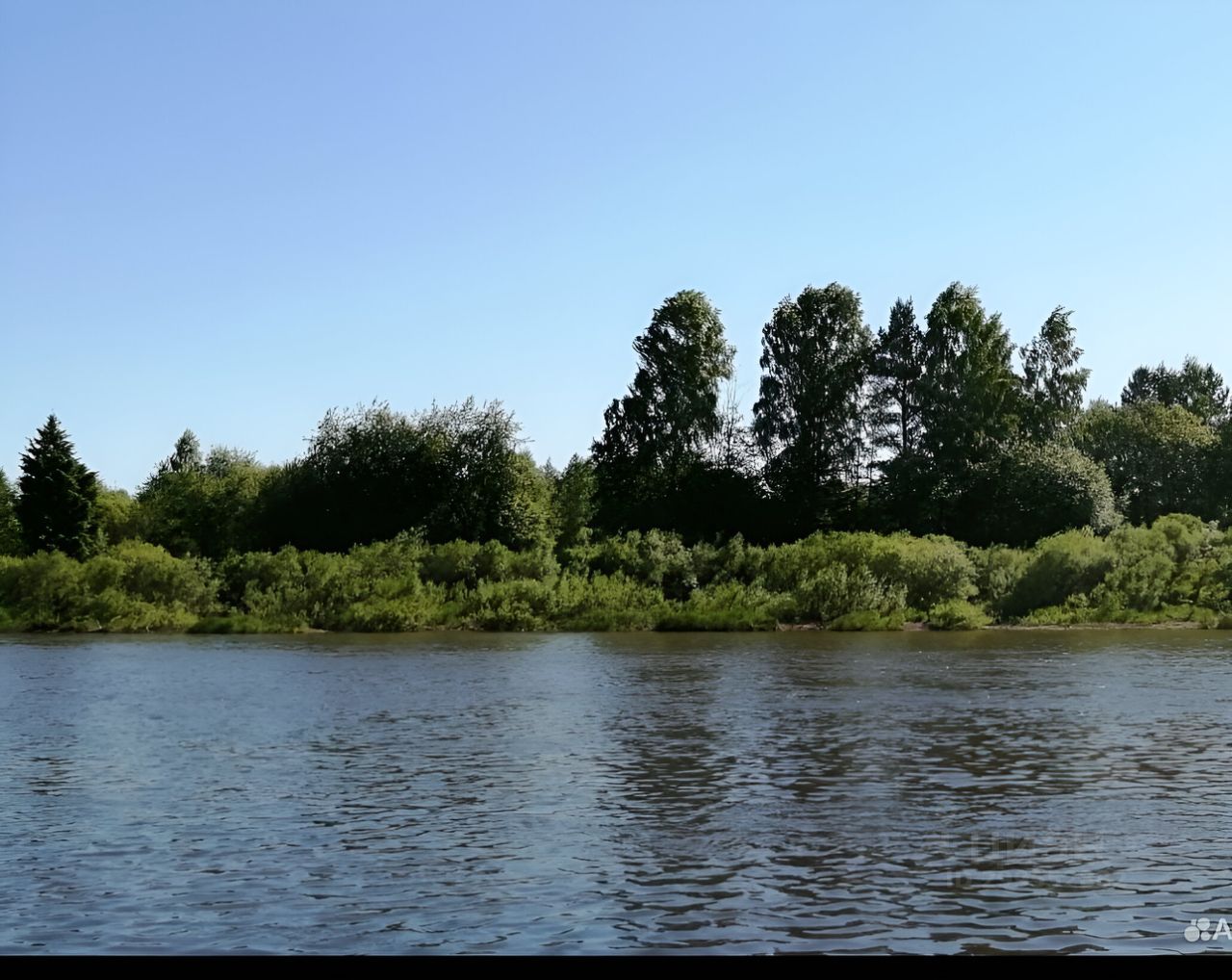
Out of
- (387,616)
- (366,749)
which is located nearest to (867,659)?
(366,749)

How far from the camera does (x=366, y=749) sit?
22859 mm

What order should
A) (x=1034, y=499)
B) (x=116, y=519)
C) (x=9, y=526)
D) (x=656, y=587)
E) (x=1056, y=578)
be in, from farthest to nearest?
(x=116, y=519)
(x=9, y=526)
(x=1034, y=499)
(x=656, y=587)
(x=1056, y=578)

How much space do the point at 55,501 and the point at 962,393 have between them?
49.1 metres

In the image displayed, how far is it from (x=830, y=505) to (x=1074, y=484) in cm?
1279

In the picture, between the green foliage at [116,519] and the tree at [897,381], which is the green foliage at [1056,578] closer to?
the tree at [897,381]

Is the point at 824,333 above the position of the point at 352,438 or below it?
above

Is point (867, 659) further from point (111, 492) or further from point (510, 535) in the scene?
point (111, 492)

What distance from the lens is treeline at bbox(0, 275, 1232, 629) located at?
68.7m

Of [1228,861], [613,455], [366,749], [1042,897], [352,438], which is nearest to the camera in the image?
[1042,897]

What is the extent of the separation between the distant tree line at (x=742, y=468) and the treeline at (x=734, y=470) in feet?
0.37

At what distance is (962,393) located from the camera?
236 feet

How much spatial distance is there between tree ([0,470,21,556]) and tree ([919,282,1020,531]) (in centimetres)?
4974

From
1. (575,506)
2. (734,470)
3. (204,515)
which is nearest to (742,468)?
(734,470)

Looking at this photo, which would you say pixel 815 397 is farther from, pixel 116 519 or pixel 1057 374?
pixel 116 519
